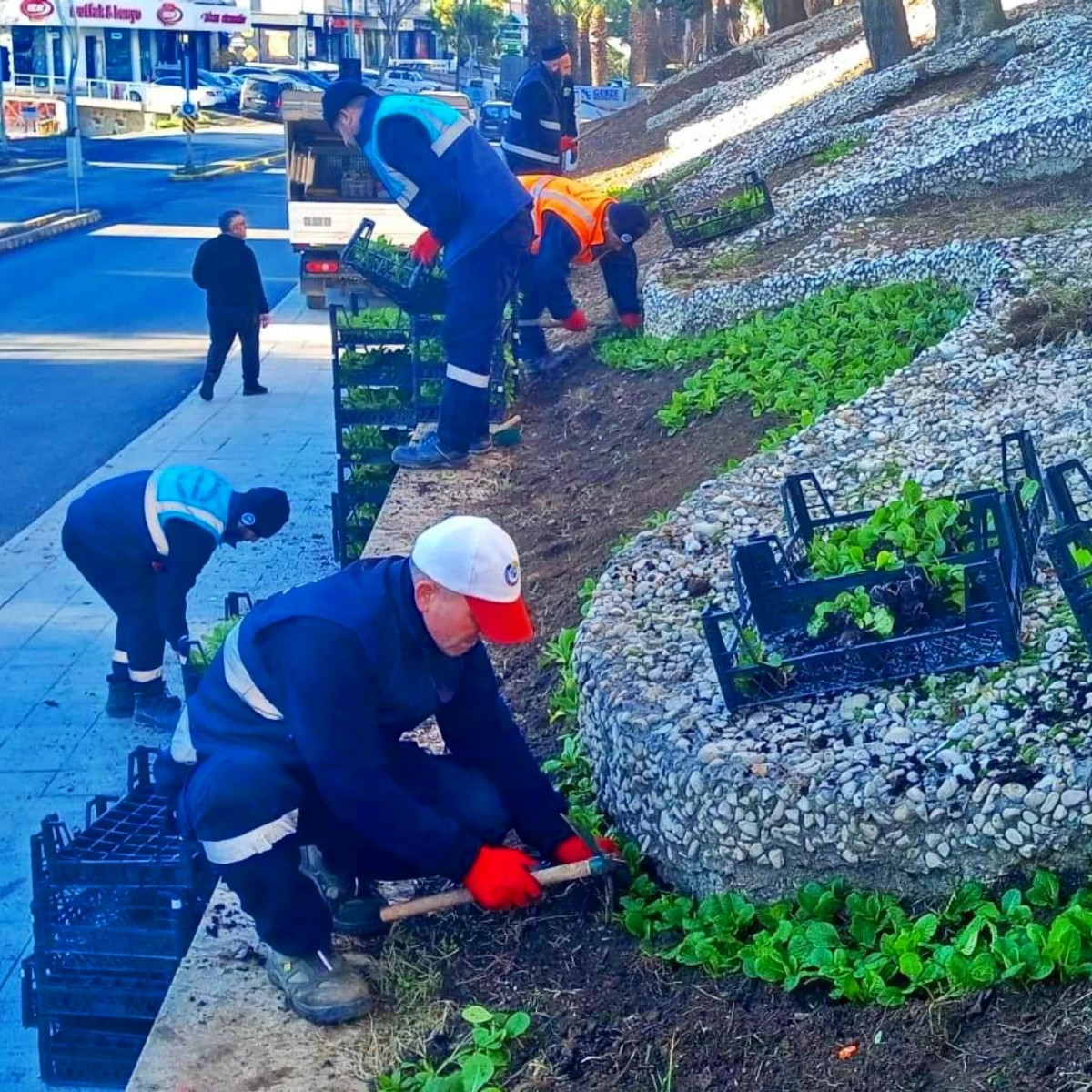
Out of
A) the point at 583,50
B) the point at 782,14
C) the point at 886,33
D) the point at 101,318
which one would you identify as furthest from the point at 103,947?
the point at 583,50

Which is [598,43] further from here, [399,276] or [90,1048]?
[90,1048]

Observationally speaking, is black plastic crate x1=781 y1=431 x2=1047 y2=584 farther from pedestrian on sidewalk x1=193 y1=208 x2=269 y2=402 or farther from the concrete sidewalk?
pedestrian on sidewalk x1=193 y1=208 x2=269 y2=402

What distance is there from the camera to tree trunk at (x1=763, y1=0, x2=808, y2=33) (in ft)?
104

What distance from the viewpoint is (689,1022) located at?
3525mm

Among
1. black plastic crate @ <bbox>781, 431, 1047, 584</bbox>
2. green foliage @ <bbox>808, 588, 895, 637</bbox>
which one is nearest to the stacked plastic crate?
green foliage @ <bbox>808, 588, 895, 637</bbox>

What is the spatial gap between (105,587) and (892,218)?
5.84 metres

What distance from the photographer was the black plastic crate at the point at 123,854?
417 centimetres

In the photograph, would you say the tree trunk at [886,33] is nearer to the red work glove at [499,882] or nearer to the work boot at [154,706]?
the work boot at [154,706]

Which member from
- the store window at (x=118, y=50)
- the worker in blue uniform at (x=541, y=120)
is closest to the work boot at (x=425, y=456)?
the worker in blue uniform at (x=541, y=120)

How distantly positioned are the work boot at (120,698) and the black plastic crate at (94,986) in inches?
105

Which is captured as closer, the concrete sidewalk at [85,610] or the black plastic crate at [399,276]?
the concrete sidewalk at [85,610]

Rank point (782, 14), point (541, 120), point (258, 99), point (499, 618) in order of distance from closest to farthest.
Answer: point (499, 618) < point (541, 120) < point (782, 14) < point (258, 99)

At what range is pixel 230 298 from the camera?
13.8m

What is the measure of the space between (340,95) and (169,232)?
65.5 ft
